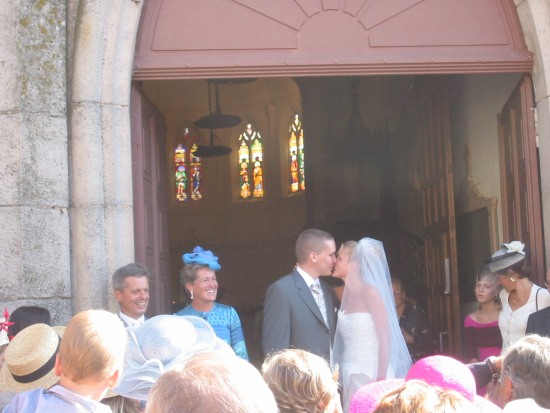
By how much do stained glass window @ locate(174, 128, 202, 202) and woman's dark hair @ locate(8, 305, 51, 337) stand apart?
13.7 meters

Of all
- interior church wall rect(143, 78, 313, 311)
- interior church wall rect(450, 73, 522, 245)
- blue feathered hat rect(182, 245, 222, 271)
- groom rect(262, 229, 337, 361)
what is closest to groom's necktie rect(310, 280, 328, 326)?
groom rect(262, 229, 337, 361)

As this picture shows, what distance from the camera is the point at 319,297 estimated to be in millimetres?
6258

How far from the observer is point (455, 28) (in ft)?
22.4

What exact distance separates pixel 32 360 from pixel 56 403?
0.65 metres

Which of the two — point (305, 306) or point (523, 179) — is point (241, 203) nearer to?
point (523, 179)

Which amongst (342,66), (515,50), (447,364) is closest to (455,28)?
(515,50)

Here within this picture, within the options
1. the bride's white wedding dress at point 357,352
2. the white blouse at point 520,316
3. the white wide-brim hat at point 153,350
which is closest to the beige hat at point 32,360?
the white wide-brim hat at point 153,350

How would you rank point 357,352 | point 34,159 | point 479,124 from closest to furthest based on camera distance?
point 357,352 → point 34,159 → point 479,124

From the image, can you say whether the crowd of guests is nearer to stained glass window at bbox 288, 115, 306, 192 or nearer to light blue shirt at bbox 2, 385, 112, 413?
light blue shirt at bbox 2, 385, 112, 413

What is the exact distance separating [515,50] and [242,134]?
1272 centimetres

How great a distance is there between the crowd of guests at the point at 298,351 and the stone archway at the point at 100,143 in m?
0.31

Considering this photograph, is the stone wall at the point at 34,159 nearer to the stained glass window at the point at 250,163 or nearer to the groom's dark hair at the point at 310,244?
the groom's dark hair at the point at 310,244

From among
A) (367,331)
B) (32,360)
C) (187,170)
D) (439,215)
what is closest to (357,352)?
(367,331)

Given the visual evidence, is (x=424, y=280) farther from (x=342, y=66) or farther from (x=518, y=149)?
(x=342, y=66)
